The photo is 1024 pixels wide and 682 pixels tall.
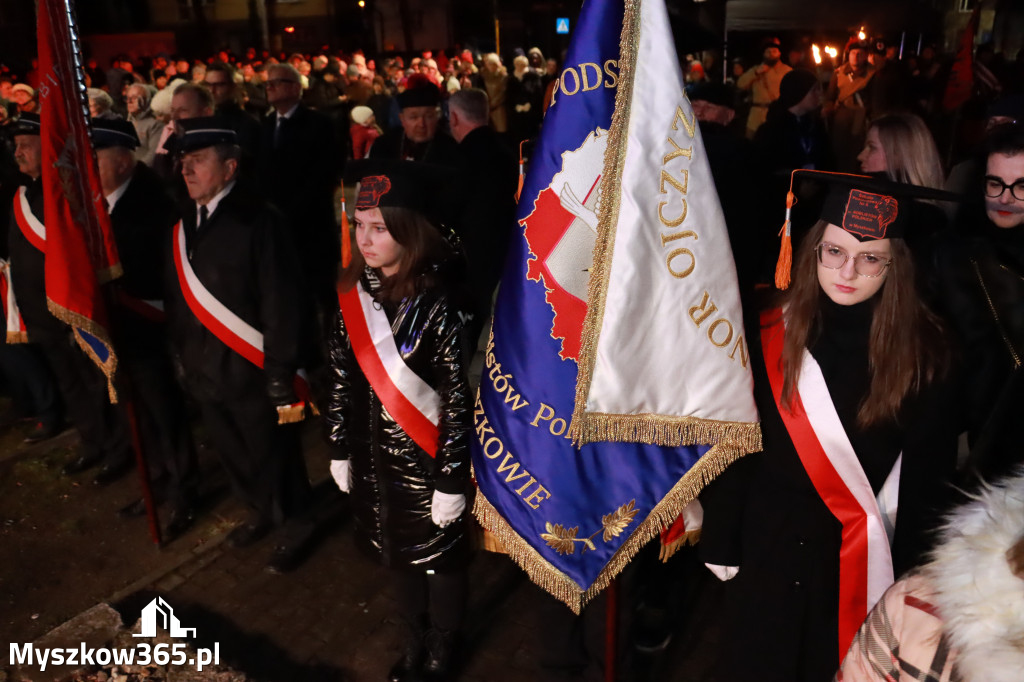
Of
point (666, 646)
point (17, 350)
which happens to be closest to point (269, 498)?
point (666, 646)

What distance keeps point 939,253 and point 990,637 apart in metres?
2.36

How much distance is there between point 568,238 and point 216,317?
2.20 m

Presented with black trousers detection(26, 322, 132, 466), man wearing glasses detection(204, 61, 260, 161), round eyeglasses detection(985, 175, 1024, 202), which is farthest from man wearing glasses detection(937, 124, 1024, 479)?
man wearing glasses detection(204, 61, 260, 161)

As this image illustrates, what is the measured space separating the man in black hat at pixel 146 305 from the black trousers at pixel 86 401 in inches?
23.5

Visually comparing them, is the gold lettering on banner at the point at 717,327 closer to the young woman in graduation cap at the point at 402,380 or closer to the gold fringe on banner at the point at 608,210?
the gold fringe on banner at the point at 608,210

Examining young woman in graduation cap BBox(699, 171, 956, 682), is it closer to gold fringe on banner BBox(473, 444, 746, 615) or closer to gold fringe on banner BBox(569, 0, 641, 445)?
gold fringe on banner BBox(473, 444, 746, 615)

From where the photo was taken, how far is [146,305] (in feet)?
14.6

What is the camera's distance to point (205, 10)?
3325 centimetres

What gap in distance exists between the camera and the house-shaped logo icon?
11.3 ft

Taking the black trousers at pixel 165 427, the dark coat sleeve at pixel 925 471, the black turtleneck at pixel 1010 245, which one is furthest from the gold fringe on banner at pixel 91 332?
the black turtleneck at pixel 1010 245

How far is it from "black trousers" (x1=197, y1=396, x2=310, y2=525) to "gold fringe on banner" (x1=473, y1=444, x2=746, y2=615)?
74.2 inches

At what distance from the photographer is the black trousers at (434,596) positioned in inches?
123

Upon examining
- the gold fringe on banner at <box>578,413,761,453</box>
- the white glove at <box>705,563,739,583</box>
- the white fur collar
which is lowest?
the white glove at <box>705,563,739,583</box>

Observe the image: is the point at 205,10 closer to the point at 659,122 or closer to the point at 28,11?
the point at 28,11
